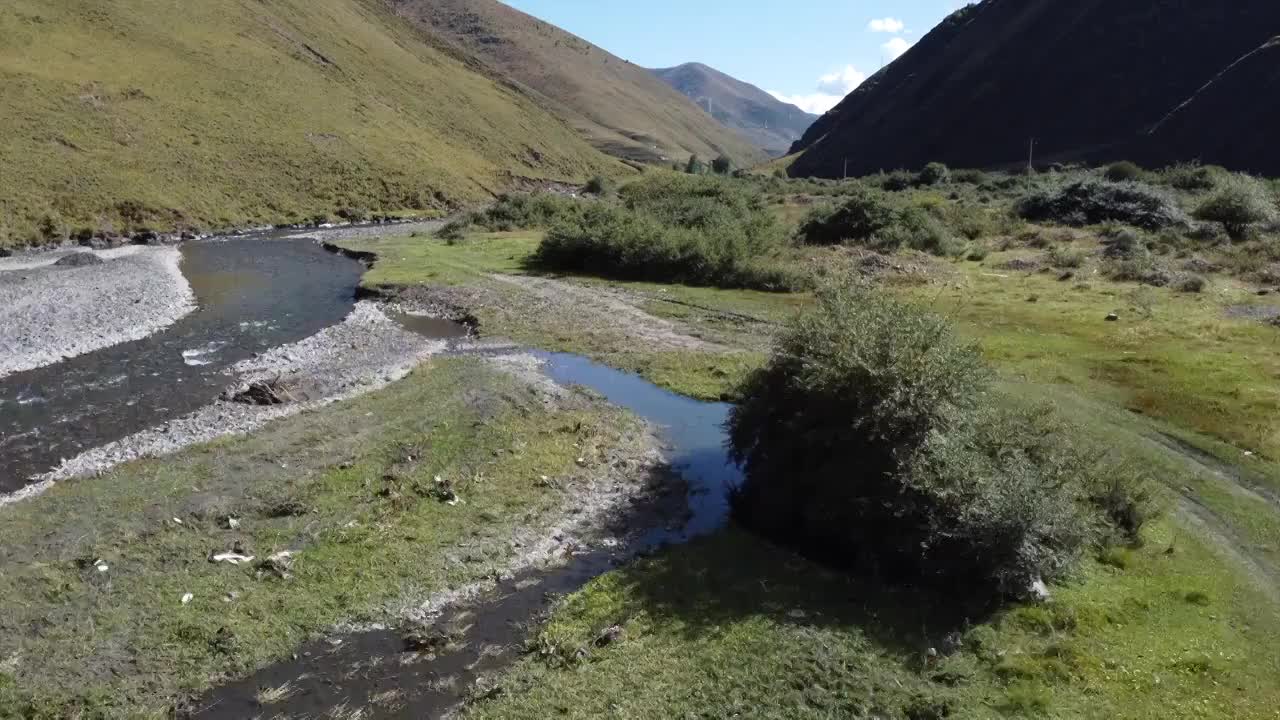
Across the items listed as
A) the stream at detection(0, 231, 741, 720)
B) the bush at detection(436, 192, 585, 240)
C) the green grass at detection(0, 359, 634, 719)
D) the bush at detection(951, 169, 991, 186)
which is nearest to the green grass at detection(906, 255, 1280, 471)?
the stream at detection(0, 231, 741, 720)

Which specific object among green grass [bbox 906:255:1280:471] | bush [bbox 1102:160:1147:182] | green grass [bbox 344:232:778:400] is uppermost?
bush [bbox 1102:160:1147:182]

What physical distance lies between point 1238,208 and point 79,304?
66.3m

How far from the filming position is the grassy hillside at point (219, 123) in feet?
230

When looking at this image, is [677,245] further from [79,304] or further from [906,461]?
[906,461]

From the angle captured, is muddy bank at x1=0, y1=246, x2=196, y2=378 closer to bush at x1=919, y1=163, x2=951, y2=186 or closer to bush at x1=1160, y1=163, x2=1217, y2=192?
bush at x1=1160, y1=163, x2=1217, y2=192

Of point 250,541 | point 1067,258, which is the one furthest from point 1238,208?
point 250,541

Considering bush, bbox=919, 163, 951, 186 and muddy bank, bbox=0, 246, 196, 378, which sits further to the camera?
bush, bbox=919, 163, 951, 186

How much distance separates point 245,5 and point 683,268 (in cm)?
11429

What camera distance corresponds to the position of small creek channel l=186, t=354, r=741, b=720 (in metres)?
11.8

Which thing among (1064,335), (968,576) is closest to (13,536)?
(968,576)

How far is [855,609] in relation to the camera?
13539 millimetres

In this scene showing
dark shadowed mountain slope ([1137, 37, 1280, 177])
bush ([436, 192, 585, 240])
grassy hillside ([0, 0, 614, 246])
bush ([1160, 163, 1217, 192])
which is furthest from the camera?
dark shadowed mountain slope ([1137, 37, 1280, 177])

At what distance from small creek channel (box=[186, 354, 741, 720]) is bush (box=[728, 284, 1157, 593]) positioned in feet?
7.56

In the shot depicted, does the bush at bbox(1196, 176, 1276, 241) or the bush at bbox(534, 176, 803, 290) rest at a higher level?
the bush at bbox(1196, 176, 1276, 241)
